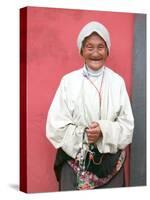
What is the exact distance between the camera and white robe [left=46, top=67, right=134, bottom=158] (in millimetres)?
4305

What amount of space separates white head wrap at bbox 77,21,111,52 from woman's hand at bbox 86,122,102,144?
520 mm

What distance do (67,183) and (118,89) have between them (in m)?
0.71

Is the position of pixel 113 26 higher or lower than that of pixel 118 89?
higher

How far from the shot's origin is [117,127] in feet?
14.6

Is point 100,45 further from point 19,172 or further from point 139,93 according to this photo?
point 19,172

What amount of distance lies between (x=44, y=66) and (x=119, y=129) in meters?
0.68

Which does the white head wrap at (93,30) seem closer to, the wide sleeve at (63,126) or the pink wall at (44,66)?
the pink wall at (44,66)

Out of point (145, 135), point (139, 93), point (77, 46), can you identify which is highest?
point (77, 46)

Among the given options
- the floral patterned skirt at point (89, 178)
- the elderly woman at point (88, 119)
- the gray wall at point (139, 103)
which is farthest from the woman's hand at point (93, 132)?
the gray wall at point (139, 103)

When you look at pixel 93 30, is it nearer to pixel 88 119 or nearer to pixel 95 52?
pixel 95 52

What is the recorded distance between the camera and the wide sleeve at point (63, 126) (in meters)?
4.29

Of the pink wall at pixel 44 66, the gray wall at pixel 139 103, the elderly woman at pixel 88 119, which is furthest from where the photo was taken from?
the gray wall at pixel 139 103

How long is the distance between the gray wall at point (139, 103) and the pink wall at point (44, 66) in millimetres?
304

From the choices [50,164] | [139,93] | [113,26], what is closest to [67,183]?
[50,164]
